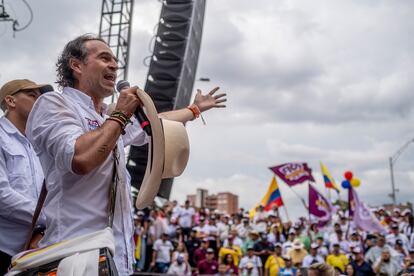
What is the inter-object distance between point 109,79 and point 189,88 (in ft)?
47.3

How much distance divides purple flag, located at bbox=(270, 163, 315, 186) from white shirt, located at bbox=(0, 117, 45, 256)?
50.2 feet

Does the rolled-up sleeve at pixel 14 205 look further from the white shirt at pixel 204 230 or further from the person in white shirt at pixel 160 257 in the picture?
the white shirt at pixel 204 230

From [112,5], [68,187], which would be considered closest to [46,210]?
[68,187]

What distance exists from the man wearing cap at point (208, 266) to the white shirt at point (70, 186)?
11.2 metres

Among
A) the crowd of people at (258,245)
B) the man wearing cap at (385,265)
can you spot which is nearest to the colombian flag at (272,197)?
the crowd of people at (258,245)

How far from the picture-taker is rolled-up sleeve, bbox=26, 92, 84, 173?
174cm

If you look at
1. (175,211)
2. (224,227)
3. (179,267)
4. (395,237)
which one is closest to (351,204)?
(395,237)

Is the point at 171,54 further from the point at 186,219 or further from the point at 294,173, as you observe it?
A: the point at 294,173

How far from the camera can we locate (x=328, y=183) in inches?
728

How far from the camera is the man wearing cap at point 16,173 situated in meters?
2.35

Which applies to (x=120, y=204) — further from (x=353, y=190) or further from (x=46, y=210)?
(x=353, y=190)

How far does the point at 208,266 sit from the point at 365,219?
15.9ft

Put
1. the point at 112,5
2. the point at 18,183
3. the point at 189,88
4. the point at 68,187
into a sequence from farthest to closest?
the point at 189,88
the point at 112,5
the point at 18,183
the point at 68,187

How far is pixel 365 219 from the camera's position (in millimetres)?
14039
